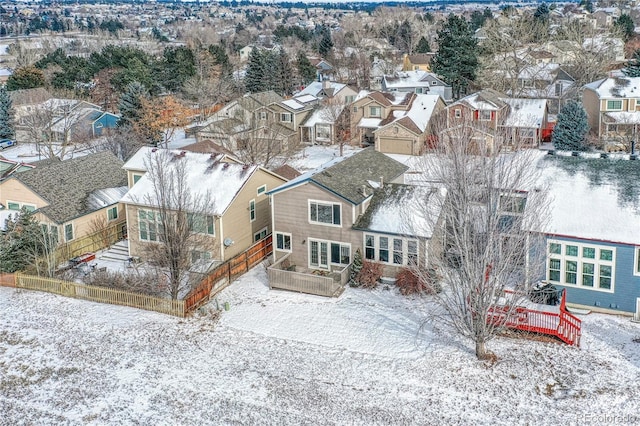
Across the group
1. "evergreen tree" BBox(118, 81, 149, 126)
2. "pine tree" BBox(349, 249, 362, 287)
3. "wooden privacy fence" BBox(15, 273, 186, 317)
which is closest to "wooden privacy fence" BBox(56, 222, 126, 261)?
"wooden privacy fence" BBox(15, 273, 186, 317)

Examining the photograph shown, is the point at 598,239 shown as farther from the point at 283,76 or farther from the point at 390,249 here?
the point at 283,76

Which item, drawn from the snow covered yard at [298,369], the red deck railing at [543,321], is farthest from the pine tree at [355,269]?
the red deck railing at [543,321]

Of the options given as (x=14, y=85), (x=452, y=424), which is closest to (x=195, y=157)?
(x=452, y=424)

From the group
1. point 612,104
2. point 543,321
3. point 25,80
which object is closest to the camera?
point 543,321

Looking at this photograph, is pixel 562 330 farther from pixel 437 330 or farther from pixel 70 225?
pixel 70 225

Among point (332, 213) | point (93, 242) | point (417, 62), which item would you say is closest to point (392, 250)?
point (332, 213)

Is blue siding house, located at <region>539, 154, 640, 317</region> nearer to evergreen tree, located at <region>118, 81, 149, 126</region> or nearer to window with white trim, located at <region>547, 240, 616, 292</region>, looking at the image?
window with white trim, located at <region>547, 240, 616, 292</region>
